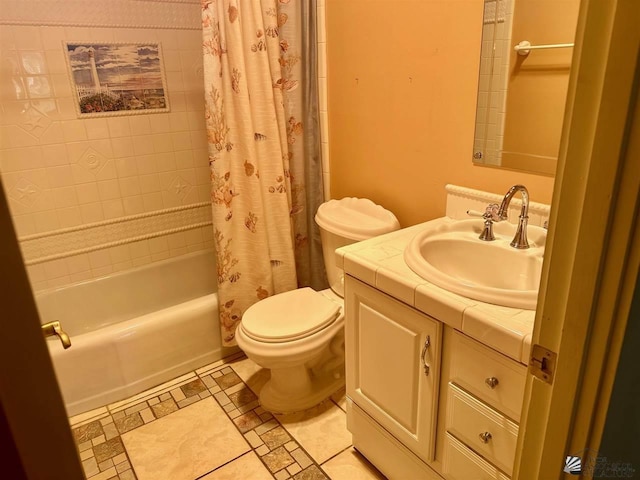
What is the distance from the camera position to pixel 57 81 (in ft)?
7.25

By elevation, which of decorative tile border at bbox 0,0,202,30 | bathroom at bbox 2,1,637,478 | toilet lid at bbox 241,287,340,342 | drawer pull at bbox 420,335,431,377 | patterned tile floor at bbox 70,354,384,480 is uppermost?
decorative tile border at bbox 0,0,202,30

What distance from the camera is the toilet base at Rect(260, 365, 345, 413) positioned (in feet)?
6.61

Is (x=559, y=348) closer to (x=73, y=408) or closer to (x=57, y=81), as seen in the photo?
(x=73, y=408)

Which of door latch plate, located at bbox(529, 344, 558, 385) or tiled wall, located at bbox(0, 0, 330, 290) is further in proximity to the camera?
tiled wall, located at bbox(0, 0, 330, 290)

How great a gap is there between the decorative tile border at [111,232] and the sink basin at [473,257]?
159 cm

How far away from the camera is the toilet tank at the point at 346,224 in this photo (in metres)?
1.96

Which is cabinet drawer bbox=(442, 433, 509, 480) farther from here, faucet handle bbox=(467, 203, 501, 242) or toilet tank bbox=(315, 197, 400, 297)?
toilet tank bbox=(315, 197, 400, 297)

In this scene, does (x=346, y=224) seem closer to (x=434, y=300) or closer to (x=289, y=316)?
(x=289, y=316)

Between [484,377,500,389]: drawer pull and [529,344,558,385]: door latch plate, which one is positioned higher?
[529,344,558,385]: door latch plate

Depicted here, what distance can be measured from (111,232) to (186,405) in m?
1.04

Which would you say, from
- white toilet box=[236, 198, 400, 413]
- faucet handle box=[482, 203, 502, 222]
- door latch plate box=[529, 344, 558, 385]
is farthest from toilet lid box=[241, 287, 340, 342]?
door latch plate box=[529, 344, 558, 385]

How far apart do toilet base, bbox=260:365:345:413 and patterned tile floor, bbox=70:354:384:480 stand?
3cm

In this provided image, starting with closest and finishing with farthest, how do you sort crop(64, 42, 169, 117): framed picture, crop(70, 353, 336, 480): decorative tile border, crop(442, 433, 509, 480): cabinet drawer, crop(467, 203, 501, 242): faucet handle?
crop(442, 433, 509, 480): cabinet drawer, crop(467, 203, 501, 242): faucet handle, crop(70, 353, 336, 480): decorative tile border, crop(64, 42, 169, 117): framed picture

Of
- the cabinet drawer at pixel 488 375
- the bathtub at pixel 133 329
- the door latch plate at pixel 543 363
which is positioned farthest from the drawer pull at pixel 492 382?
the bathtub at pixel 133 329
